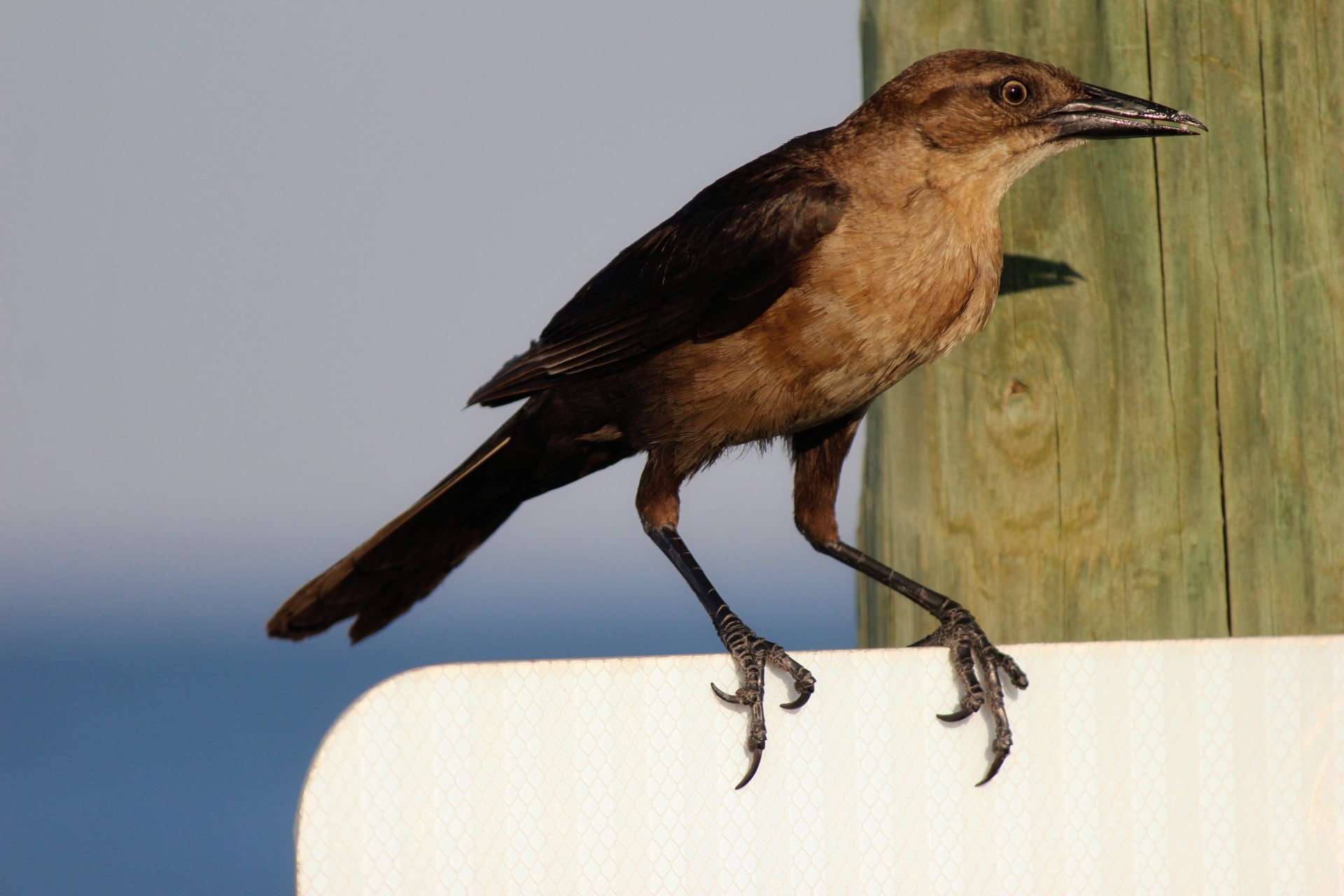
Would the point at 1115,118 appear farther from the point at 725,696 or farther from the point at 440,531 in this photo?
the point at 440,531

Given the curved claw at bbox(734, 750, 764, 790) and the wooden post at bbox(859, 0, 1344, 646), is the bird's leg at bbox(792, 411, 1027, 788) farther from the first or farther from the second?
the curved claw at bbox(734, 750, 764, 790)

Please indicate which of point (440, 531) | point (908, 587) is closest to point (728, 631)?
point (908, 587)

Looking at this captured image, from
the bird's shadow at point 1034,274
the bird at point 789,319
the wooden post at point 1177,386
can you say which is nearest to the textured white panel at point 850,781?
the bird at point 789,319

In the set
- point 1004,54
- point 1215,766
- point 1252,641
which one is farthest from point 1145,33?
point 1215,766

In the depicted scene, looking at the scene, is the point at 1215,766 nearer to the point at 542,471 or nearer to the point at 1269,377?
the point at 1269,377

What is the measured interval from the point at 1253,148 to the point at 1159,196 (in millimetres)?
195

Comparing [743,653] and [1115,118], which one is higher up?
[1115,118]

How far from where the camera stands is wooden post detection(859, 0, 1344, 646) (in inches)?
96.3

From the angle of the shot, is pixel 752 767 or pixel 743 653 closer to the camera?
pixel 752 767

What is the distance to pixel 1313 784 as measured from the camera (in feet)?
6.21

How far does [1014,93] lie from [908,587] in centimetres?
103

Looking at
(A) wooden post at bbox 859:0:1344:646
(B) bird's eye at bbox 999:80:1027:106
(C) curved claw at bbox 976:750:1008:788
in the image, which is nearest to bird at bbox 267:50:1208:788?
(B) bird's eye at bbox 999:80:1027:106

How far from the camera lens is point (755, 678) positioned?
6.61 feet

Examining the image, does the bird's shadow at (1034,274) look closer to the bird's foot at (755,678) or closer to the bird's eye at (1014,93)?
the bird's eye at (1014,93)
